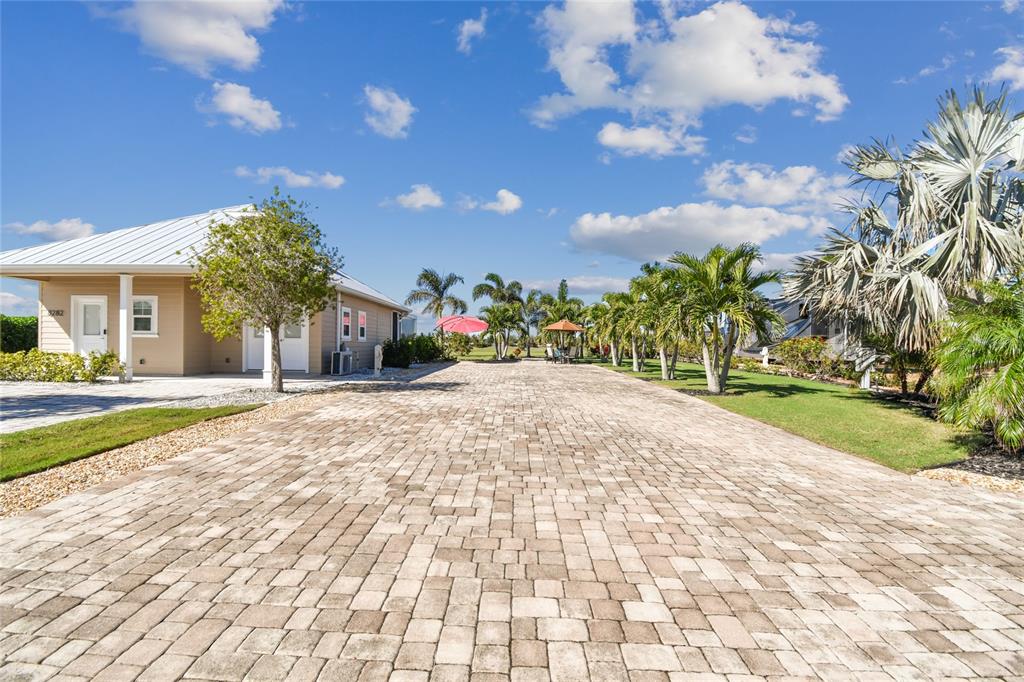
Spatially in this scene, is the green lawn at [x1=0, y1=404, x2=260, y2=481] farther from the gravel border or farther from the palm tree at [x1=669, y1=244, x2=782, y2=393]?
the palm tree at [x1=669, y1=244, x2=782, y2=393]

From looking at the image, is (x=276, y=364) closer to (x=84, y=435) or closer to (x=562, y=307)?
(x=84, y=435)

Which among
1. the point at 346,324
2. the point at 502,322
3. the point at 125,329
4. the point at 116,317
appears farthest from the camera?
the point at 502,322

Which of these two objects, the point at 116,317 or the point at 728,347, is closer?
the point at 728,347

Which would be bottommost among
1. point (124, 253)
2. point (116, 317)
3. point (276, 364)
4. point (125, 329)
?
point (276, 364)

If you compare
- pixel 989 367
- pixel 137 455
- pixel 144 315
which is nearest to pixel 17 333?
pixel 144 315

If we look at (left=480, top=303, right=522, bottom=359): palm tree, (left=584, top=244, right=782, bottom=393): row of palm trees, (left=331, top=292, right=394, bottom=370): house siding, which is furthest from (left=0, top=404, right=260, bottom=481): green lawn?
(left=480, top=303, right=522, bottom=359): palm tree

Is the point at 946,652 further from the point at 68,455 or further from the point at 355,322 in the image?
the point at 355,322

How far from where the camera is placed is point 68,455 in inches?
219

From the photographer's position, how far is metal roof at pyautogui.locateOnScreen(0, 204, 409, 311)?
13.1m

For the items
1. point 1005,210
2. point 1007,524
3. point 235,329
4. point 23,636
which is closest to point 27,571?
point 23,636

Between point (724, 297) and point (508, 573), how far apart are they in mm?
13079

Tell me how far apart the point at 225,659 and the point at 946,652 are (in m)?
3.54

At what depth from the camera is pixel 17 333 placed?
62.5ft

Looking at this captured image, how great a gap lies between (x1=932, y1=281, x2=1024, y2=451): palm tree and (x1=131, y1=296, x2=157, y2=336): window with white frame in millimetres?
18734
